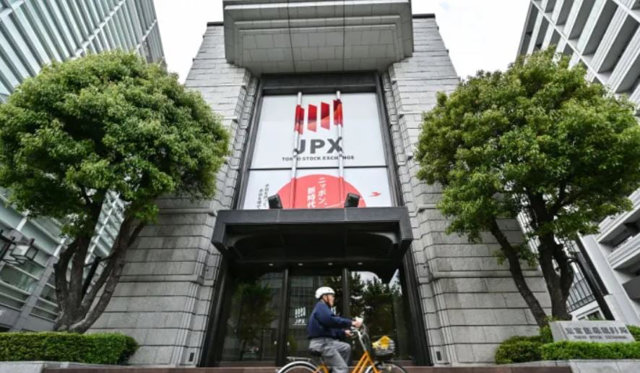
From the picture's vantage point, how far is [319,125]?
41.7 feet

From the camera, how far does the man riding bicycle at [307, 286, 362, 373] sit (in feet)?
13.3

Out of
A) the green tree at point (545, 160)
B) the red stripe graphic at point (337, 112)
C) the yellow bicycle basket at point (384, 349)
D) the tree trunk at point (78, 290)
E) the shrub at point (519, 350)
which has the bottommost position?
the yellow bicycle basket at point (384, 349)

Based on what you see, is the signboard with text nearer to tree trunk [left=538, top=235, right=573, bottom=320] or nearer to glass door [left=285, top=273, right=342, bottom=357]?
glass door [left=285, top=273, right=342, bottom=357]

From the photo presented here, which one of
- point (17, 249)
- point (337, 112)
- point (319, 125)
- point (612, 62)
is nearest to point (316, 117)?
point (319, 125)

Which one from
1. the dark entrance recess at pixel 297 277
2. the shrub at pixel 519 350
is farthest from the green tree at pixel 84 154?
the shrub at pixel 519 350

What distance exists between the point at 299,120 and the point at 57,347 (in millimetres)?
10236

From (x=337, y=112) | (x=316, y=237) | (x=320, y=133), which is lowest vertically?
(x=316, y=237)

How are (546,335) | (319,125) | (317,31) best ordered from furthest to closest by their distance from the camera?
(317,31), (319,125), (546,335)

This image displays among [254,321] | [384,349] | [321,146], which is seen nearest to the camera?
[384,349]

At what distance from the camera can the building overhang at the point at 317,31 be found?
13.4m

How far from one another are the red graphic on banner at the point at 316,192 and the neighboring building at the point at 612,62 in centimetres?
1810

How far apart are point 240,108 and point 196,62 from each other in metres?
4.12

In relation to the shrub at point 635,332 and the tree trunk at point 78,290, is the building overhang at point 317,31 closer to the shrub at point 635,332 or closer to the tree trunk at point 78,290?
the tree trunk at point 78,290

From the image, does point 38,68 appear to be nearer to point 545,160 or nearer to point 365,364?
point 365,364
